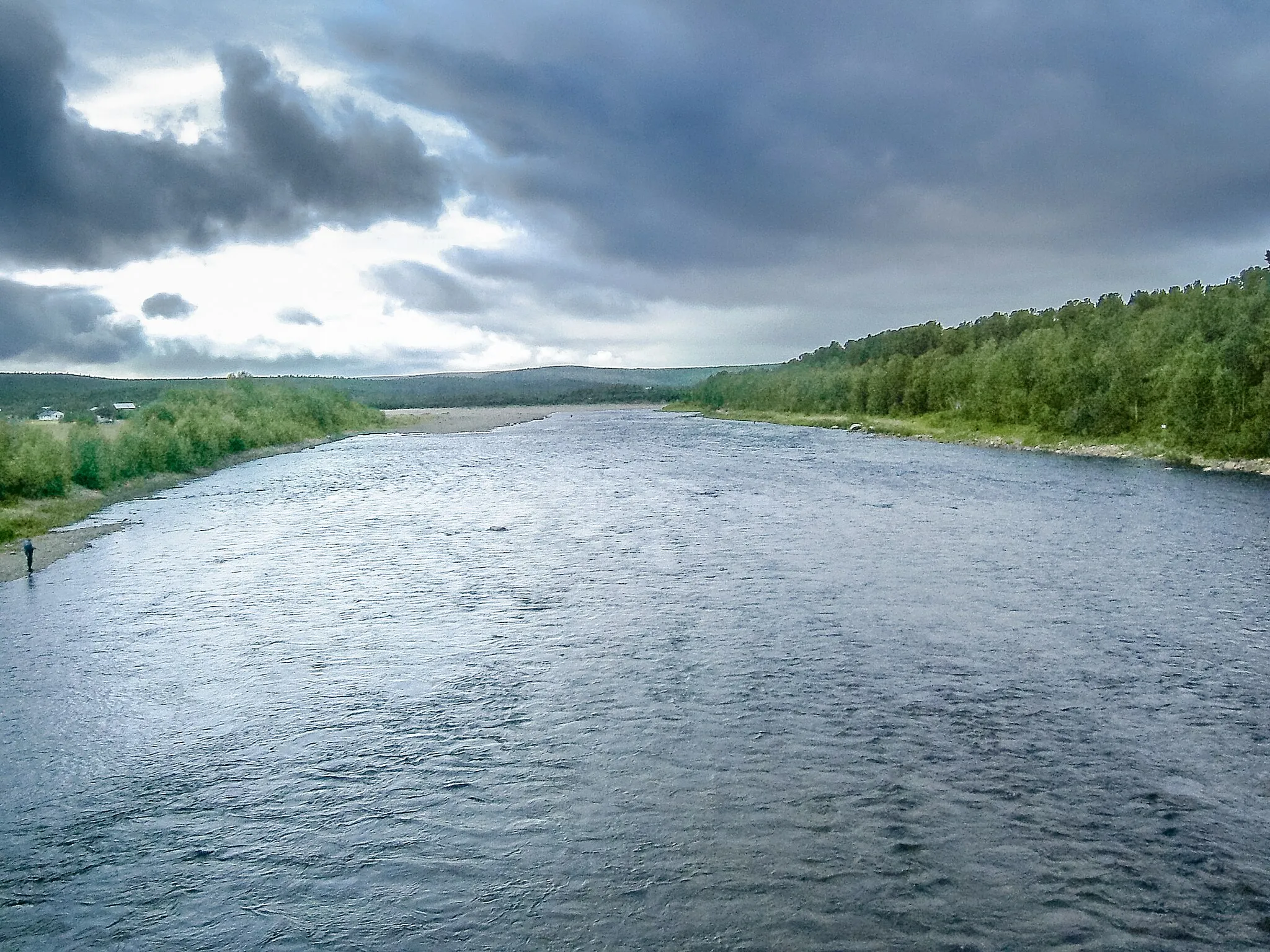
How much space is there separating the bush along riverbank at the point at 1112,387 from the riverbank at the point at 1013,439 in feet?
0.91

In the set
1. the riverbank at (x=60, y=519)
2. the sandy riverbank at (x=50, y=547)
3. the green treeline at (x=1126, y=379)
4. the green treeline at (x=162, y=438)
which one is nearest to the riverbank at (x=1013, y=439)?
the green treeline at (x=1126, y=379)

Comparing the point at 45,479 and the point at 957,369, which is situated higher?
the point at 957,369

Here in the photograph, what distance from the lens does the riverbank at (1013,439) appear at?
78.4 meters

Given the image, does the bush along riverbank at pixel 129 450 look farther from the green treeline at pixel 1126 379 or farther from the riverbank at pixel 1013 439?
the green treeline at pixel 1126 379

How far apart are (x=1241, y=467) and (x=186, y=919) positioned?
81461mm

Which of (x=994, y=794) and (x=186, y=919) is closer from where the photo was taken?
(x=186, y=919)

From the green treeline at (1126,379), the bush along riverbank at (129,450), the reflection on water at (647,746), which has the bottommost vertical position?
the reflection on water at (647,746)

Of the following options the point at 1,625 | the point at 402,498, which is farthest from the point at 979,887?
the point at 402,498

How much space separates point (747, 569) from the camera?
1610 inches

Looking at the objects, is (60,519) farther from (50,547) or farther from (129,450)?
(129,450)

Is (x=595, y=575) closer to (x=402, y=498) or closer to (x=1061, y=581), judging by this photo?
(x=1061, y=581)

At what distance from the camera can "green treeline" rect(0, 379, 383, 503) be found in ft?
205

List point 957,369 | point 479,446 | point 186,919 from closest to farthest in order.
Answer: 1. point 186,919
2. point 479,446
3. point 957,369

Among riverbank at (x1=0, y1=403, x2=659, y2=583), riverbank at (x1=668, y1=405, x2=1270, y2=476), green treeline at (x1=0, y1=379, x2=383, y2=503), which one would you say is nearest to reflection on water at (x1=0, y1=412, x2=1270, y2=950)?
riverbank at (x1=0, y1=403, x2=659, y2=583)
